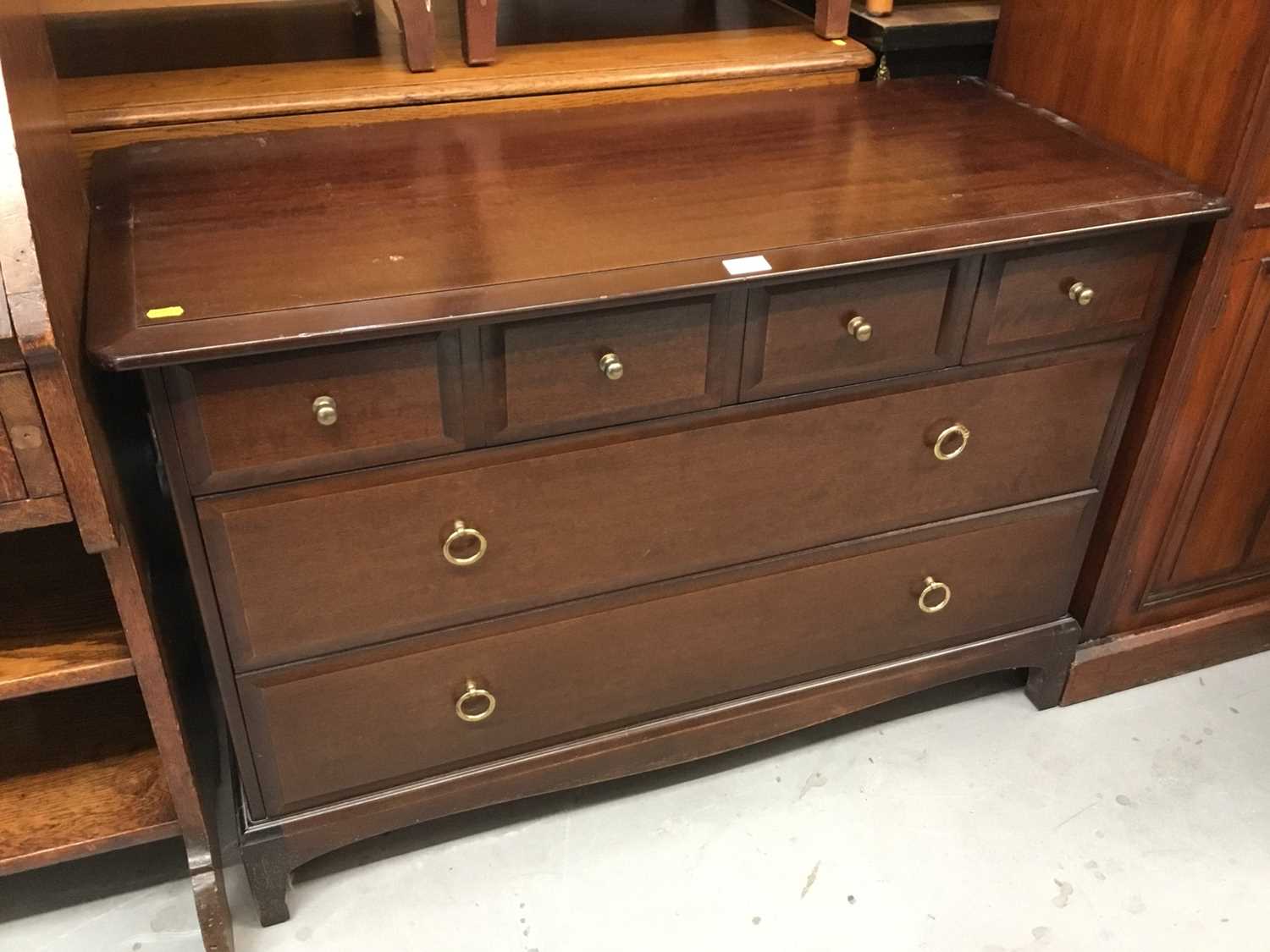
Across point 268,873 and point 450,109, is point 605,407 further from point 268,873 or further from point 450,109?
point 268,873

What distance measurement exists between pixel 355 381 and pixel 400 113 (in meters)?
0.56

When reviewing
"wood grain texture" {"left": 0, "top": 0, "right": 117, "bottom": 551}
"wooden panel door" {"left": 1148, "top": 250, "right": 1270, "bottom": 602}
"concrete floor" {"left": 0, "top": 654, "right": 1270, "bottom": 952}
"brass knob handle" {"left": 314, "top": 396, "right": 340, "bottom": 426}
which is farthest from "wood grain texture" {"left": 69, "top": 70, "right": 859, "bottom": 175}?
"concrete floor" {"left": 0, "top": 654, "right": 1270, "bottom": 952}

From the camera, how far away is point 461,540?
130 cm

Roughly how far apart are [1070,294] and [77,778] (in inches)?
54.4

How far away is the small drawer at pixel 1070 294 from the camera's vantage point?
137 cm

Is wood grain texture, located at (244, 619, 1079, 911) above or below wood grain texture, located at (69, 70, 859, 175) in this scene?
below

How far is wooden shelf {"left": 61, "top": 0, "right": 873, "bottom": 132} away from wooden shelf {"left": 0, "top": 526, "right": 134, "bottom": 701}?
1.78 feet

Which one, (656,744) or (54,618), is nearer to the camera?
(54,618)

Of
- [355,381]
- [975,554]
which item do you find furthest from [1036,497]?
[355,381]

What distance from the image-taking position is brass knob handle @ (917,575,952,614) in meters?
1.60

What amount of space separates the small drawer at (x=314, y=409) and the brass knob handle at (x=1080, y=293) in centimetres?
78

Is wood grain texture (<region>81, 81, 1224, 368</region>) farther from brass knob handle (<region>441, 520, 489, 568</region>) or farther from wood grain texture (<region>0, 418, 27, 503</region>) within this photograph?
brass knob handle (<region>441, 520, 489, 568</region>)

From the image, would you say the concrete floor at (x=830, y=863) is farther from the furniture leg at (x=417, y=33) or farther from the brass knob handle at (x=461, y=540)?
the furniture leg at (x=417, y=33)

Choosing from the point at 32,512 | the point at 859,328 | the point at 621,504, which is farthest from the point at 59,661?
the point at 859,328
